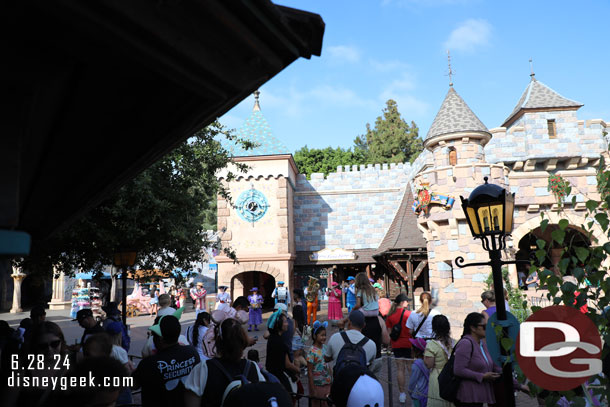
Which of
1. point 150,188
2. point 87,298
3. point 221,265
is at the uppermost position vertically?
point 150,188

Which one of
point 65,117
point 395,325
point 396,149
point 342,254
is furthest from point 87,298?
point 396,149

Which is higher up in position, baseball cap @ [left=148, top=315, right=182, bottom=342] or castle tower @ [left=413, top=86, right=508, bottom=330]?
castle tower @ [left=413, top=86, right=508, bottom=330]

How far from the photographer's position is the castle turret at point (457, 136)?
48.7 ft

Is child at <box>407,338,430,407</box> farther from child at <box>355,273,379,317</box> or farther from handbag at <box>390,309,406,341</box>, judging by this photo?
handbag at <box>390,309,406,341</box>

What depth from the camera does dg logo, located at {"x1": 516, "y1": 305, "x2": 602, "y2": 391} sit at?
2.44 metres

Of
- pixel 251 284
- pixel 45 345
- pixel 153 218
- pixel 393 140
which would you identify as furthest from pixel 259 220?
pixel 393 140

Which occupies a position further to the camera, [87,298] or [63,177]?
Result: [87,298]

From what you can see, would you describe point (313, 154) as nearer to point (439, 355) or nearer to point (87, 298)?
point (87, 298)

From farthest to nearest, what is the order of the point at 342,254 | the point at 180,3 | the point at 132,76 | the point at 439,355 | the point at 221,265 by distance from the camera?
the point at 342,254
the point at 221,265
the point at 439,355
the point at 132,76
the point at 180,3

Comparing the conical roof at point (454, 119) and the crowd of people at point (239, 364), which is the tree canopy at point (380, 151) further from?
the crowd of people at point (239, 364)

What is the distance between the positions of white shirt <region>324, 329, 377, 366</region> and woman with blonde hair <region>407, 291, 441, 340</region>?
6.31ft

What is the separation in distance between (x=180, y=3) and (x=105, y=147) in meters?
1.12

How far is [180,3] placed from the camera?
3.98ft

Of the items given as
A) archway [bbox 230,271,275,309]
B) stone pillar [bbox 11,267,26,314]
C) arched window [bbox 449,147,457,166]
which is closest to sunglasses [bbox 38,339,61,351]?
arched window [bbox 449,147,457,166]
